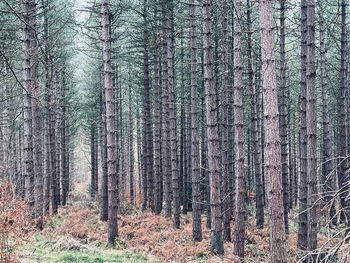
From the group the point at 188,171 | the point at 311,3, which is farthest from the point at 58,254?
the point at 188,171

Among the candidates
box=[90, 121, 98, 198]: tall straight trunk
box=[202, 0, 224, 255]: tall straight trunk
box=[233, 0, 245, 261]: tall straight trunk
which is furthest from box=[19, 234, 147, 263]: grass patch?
box=[90, 121, 98, 198]: tall straight trunk

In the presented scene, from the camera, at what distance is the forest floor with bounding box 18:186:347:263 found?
9.35 meters

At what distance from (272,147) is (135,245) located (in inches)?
281

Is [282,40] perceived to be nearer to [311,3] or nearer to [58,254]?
[311,3]

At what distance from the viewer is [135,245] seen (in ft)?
36.9

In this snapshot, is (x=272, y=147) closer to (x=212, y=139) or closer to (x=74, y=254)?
(x=212, y=139)

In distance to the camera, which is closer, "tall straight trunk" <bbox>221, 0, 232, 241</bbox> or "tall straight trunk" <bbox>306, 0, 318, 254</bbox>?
"tall straight trunk" <bbox>306, 0, 318, 254</bbox>

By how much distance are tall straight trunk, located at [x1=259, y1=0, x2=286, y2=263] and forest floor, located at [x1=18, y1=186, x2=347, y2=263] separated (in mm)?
2263

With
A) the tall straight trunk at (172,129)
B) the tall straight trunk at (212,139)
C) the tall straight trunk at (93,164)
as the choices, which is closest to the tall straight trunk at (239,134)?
the tall straight trunk at (212,139)

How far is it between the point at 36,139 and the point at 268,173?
9940 millimetres

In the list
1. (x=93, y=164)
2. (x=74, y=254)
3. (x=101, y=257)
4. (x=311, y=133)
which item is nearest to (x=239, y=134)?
A: (x=311, y=133)

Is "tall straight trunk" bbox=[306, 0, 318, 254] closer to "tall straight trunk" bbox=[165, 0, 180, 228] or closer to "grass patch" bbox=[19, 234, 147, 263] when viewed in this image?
"grass patch" bbox=[19, 234, 147, 263]

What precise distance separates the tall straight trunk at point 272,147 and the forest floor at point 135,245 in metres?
2.26

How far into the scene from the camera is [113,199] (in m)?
11.2
